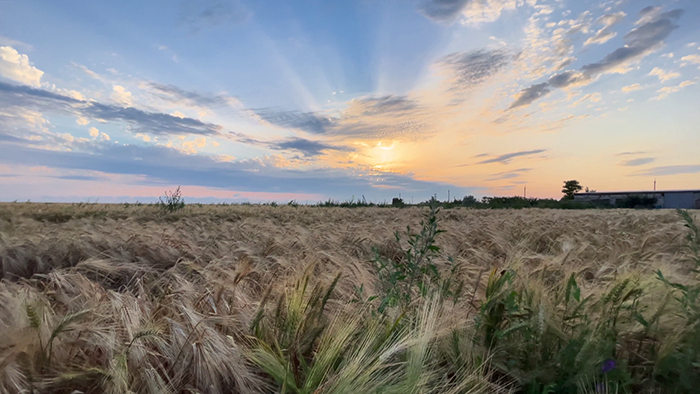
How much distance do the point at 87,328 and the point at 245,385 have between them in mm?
730

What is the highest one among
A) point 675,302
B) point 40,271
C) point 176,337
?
point 675,302

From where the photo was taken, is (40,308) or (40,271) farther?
(40,271)

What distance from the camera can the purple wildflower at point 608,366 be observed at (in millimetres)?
1552

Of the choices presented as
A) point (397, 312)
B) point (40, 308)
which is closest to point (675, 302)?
point (397, 312)

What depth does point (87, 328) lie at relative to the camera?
1462 millimetres

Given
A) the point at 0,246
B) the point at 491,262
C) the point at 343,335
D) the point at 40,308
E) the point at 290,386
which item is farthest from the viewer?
the point at 0,246

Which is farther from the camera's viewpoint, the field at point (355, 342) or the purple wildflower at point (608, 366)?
the purple wildflower at point (608, 366)

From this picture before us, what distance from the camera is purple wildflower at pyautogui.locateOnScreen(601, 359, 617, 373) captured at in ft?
5.09

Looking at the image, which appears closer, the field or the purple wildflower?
the field

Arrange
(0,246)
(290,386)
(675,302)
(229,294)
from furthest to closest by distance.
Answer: (0,246)
(229,294)
(675,302)
(290,386)

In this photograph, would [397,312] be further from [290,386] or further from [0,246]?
[0,246]

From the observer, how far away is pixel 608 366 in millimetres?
1565

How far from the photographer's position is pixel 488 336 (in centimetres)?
178

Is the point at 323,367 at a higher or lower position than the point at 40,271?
higher
